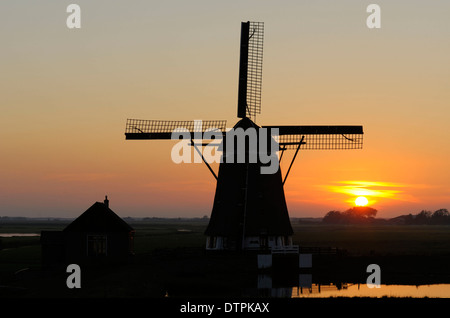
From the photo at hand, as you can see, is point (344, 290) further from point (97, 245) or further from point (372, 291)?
point (97, 245)

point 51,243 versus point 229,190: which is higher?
point 229,190

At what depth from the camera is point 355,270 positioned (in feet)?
164

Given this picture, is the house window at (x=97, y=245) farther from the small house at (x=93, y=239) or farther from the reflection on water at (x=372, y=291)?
the reflection on water at (x=372, y=291)

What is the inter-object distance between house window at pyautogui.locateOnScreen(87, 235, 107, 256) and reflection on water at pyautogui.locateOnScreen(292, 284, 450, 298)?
15615 millimetres

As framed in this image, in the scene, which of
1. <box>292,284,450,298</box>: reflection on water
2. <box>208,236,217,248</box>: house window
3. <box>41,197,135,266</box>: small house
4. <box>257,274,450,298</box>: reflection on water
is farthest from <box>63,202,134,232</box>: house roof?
<box>292,284,450,298</box>: reflection on water

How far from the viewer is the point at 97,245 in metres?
50.4

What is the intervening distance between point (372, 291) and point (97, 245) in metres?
20.6

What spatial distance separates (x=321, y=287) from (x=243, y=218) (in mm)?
9384

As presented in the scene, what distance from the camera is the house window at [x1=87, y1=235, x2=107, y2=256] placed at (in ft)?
165

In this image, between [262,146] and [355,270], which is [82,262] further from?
[355,270]

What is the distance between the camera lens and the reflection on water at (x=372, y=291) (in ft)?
124

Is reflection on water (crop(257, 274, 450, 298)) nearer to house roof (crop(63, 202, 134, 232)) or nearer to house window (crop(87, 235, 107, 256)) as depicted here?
house roof (crop(63, 202, 134, 232))

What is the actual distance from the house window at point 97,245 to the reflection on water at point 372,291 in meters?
15.6
